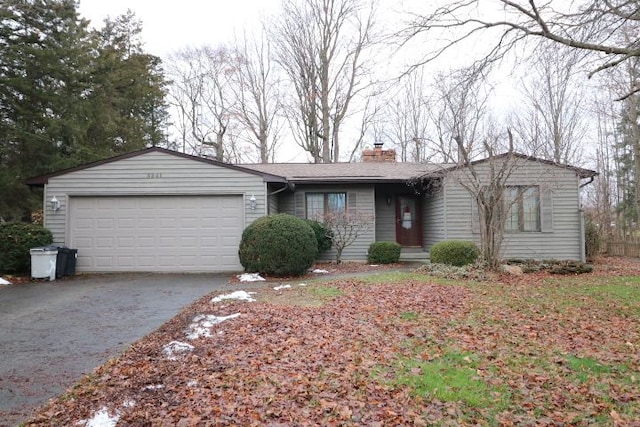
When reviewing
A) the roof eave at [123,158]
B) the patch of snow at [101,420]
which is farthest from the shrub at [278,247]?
the patch of snow at [101,420]

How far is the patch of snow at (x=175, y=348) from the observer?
14.0 feet

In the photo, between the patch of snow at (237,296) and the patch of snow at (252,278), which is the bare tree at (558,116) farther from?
the patch of snow at (237,296)

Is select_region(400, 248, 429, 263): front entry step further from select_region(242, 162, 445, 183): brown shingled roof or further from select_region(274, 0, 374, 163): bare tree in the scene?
select_region(274, 0, 374, 163): bare tree

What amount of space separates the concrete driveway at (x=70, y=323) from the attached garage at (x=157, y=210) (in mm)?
1168

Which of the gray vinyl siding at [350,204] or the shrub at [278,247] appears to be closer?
the shrub at [278,247]

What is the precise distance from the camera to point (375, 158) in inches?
723

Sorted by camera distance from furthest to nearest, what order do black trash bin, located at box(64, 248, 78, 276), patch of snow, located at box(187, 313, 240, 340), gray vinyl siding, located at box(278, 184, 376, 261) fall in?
gray vinyl siding, located at box(278, 184, 376, 261) → black trash bin, located at box(64, 248, 78, 276) → patch of snow, located at box(187, 313, 240, 340)

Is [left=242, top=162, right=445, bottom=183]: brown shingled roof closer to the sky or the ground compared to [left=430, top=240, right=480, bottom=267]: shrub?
closer to the sky

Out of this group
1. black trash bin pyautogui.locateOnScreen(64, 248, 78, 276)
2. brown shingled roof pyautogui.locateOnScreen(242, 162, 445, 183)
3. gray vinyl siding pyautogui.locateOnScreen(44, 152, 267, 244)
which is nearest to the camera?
black trash bin pyautogui.locateOnScreen(64, 248, 78, 276)

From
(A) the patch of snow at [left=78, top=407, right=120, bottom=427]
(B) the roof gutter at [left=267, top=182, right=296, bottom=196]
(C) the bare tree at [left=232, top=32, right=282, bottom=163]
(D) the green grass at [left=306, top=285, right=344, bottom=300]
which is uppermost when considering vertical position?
(C) the bare tree at [left=232, top=32, right=282, bottom=163]

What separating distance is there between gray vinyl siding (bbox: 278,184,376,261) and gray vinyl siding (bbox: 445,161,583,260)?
2455 millimetres

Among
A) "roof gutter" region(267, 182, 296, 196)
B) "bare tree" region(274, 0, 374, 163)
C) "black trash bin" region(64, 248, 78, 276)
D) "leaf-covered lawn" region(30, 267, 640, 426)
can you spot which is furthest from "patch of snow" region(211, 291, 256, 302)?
"bare tree" region(274, 0, 374, 163)

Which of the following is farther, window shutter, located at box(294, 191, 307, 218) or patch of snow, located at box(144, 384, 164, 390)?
window shutter, located at box(294, 191, 307, 218)

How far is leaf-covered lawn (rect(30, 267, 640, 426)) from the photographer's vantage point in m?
3.04
